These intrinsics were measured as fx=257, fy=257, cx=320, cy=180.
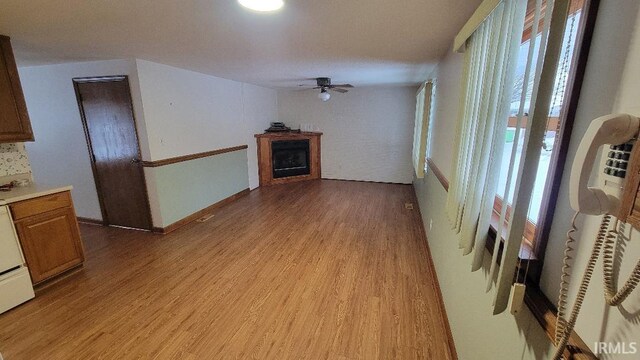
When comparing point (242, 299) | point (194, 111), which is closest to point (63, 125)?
point (194, 111)

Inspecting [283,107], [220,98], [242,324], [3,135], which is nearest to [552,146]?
[242,324]

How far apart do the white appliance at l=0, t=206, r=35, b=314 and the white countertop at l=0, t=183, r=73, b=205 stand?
0.25 ft

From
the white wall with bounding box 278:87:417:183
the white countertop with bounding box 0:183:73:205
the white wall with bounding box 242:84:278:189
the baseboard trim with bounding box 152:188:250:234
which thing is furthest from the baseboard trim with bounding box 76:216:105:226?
the white wall with bounding box 278:87:417:183

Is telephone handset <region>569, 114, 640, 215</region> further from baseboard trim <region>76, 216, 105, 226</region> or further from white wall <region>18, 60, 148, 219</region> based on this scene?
baseboard trim <region>76, 216, 105, 226</region>

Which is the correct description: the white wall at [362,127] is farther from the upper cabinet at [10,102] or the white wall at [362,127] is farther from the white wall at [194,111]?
the upper cabinet at [10,102]

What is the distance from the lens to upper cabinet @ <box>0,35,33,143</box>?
2.13 m

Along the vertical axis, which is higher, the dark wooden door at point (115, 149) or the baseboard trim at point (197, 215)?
the dark wooden door at point (115, 149)

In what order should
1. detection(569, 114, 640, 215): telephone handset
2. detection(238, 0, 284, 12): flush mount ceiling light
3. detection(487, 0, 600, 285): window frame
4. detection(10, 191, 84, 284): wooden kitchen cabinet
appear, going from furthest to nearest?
detection(10, 191, 84, 284): wooden kitchen cabinet
detection(238, 0, 284, 12): flush mount ceiling light
detection(487, 0, 600, 285): window frame
detection(569, 114, 640, 215): telephone handset

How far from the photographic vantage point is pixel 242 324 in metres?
1.90

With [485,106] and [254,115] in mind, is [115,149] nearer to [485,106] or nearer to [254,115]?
[254,115]

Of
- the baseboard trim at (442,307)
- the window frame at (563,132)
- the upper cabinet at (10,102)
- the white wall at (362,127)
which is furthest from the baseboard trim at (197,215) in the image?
the window frame at (563,132)

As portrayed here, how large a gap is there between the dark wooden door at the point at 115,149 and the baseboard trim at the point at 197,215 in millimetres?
235

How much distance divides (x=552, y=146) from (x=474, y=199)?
441mm

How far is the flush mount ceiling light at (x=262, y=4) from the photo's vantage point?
1.34 meters
